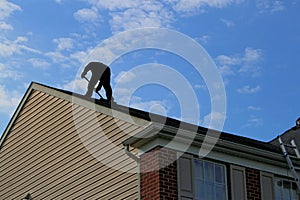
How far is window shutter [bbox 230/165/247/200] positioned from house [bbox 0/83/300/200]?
2 cm

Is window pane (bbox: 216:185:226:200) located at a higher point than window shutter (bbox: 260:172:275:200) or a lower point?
lower

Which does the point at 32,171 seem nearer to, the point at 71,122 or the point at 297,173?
the point at 71,122

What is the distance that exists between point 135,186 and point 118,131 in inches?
70.1

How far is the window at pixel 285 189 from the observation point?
1788 centimetres

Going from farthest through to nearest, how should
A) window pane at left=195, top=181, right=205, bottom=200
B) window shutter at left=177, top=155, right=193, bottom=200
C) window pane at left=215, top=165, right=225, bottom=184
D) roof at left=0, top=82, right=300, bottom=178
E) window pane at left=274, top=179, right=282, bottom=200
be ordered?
window pane at left=274, top=179, right=282, bottom=200
window pane at left=215, top=165, right=225, bottom=184
window pane at left=195, top=181, right=205, bottom=200
roof at left=0, top=82, right=300, bottom=178
window shutter at left=177, top=155, right=193, bottom=200

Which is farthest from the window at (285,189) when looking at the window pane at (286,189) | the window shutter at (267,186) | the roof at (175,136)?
the roof at (175,136)

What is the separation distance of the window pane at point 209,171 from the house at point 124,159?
0.08 ft

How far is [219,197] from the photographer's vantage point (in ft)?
54.5

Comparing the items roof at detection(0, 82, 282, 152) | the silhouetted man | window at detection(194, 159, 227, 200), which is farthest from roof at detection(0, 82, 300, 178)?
the silhouetted man

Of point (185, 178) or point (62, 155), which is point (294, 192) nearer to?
point (185, 178)

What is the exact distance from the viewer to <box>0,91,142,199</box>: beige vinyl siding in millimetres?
17453

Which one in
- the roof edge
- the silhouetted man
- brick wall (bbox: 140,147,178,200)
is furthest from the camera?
the roof edge

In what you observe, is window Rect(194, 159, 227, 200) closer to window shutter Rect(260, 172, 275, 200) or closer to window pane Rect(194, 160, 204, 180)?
window pane Rect(194, 160, 204, 180)

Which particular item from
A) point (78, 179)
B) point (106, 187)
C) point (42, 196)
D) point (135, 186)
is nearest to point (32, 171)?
point (42, 196)
